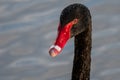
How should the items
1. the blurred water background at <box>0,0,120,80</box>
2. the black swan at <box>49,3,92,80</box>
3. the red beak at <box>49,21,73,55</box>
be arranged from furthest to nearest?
the blurred water background at <box>0,0,120,80</box> < the black swan at <box>49,3,92,80</box> < the red beak at <box>49,21,73,55</box>

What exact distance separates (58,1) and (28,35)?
1.06 m

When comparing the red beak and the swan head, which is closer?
the red beak

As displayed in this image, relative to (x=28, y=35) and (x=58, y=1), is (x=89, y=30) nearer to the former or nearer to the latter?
(x=28, y=35)

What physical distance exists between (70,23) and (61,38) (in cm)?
26

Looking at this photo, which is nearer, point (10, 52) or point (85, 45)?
point (85, 45)

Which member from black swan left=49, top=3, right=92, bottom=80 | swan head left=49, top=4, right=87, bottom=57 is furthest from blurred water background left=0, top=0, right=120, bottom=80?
swan head left=49, top=4, right=87, bottom=57

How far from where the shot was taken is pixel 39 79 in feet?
27.3

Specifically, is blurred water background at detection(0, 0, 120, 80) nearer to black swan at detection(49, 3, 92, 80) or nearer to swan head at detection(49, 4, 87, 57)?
black swan at detection(49, 3, 92, 80)

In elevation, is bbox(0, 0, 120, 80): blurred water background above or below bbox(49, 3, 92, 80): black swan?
above

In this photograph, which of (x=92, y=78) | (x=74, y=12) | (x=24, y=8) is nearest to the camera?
(x=74, y=12)

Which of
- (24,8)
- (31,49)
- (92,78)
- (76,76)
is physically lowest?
(76,76)

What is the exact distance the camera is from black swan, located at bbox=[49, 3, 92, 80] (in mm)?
5860

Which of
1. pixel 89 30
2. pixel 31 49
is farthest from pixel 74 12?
pixel 31 49

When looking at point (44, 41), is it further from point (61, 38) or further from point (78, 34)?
point (61, 38)
